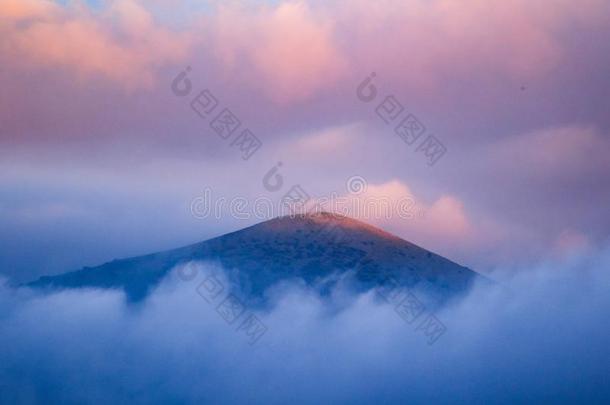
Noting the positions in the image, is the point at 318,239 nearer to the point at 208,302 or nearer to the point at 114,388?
the point at 208,302

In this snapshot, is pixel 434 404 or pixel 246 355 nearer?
pixel 434 404

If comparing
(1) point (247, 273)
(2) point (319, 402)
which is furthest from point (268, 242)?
(2) point (319, 402)

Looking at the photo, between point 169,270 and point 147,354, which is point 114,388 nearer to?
point 147,354

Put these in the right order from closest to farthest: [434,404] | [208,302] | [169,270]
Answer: [434,404] < [169,270] < [208,302]

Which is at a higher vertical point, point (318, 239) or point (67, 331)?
point (67, 331)

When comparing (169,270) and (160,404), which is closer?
(160,404)

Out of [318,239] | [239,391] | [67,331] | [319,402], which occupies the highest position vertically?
[67,331]

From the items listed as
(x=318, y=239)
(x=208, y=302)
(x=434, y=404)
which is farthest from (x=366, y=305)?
(x=208, y=302)

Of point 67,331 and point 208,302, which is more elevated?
point 67,331

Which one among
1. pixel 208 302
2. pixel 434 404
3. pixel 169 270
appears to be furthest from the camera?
pixel 208 302
